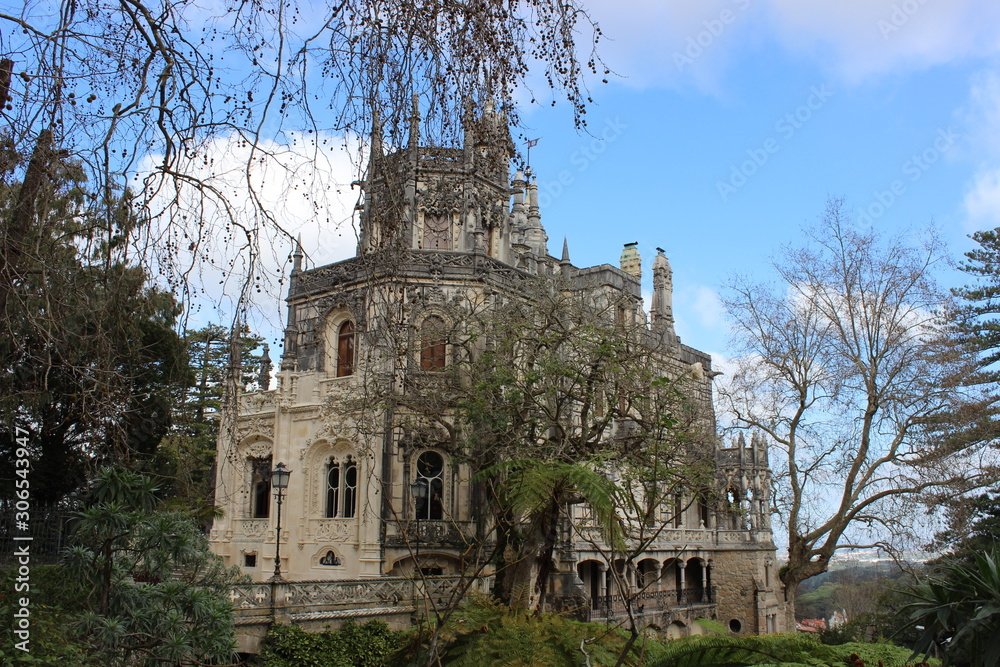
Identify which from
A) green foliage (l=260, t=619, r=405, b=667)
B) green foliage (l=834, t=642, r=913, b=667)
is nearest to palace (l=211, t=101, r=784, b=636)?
green foliage (l=260, t=619, r=405, b=667)

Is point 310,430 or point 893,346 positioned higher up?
point 893,346

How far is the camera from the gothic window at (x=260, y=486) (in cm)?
2500

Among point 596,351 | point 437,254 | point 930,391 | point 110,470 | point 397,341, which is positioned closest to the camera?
point 397,341

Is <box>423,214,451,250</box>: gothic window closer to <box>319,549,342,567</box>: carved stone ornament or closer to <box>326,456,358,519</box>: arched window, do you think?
<box>326,456,358,519</box>: arched window

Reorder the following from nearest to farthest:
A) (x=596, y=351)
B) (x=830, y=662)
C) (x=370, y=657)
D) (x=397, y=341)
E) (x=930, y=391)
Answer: (x=397, y=341)
(x=830, y=662)
(x=370, y=657)
(x=596, y=351)
(x=930, y=391)

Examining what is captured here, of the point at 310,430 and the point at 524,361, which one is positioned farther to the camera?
the point at 310,430

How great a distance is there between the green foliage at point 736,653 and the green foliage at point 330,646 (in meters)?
7.19

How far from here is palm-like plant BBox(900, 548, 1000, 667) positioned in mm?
6852

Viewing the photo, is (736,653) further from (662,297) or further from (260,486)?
(662,297)

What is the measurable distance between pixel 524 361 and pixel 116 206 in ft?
45.2

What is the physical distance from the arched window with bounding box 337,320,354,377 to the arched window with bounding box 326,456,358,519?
2.70 metres

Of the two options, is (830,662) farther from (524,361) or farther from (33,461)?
(33,461)

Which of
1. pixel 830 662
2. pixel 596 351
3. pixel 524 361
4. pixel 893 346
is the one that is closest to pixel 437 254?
pixel 524 361

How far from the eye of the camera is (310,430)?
A: 23.7m
